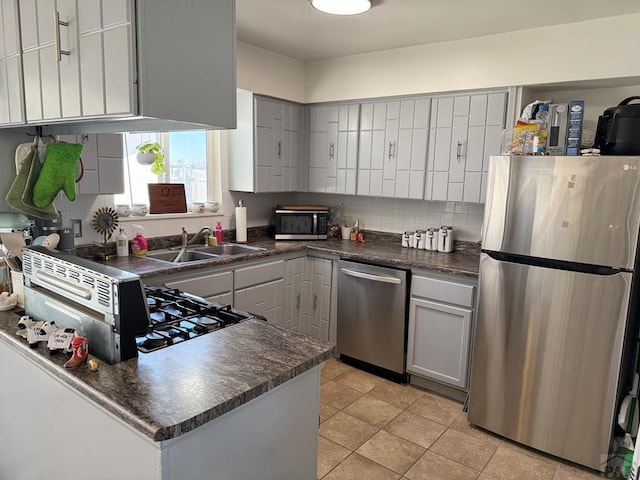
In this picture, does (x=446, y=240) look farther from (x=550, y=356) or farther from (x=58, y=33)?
(x=58, y=33)

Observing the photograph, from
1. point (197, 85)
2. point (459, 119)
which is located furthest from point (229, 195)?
point (197, 85)

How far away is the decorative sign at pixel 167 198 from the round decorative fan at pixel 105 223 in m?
0.34

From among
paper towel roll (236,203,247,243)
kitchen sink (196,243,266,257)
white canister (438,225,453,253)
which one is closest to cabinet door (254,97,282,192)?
paper towel roll (236,203,247,243)

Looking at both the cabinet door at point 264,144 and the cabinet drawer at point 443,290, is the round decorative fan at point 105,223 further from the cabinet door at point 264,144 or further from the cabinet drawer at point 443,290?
the cabinet drawer at point 443,290

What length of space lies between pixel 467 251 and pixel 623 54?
1.55 m

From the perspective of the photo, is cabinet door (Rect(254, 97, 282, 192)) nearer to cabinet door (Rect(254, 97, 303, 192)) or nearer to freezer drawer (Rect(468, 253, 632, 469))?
cabinet door (Rect(254, 97, 303, 192))

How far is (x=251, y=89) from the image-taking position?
11.2 ft

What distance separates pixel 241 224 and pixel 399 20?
6.35 ft

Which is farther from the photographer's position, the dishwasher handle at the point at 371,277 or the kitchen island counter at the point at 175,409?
the dishwasher handle at the point at 371,277

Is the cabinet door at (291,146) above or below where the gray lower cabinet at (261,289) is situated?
above

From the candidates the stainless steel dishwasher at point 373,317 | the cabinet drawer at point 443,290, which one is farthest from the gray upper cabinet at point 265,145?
the cabinet drawer at point 443,290

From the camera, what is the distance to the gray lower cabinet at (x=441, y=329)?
9.33 feet

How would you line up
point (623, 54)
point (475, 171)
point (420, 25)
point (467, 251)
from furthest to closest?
point (467, 251)
point (475, 171)
point (420, 25)
point (623, 54)

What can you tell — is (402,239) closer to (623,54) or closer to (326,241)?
(326,241)
